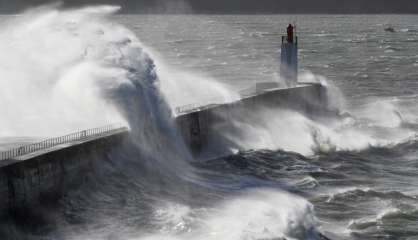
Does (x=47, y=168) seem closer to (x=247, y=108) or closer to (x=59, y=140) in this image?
(x=59, y=140)

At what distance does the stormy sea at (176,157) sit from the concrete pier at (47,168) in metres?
0.28

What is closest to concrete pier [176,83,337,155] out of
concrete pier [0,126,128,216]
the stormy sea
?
the stormy sea

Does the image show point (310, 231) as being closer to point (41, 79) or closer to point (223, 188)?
point (223, 188)

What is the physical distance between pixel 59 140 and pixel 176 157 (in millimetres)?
5040

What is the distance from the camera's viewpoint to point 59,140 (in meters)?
18.6

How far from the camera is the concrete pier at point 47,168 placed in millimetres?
15195

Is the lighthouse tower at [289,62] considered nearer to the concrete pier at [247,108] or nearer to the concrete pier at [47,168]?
the concrete pier at [247,108]

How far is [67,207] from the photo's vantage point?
16469mm

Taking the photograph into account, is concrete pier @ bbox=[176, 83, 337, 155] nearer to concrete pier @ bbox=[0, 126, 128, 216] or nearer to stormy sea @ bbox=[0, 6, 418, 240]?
stormy sea @ bbox=[0, 6, 418, 240]

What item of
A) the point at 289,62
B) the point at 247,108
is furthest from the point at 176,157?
the point at 289,62

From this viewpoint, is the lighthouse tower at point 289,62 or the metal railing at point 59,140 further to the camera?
the lighthouse tower at point 289,62

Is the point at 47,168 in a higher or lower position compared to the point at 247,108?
higher

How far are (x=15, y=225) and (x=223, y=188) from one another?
6.72 meters

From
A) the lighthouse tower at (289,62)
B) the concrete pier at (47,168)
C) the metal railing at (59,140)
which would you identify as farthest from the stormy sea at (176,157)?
the lighthouse tower at (289,62)
